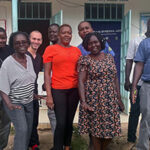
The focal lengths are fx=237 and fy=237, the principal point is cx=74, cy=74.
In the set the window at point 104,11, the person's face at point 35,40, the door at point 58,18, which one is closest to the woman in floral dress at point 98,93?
the person's face at point 35,40

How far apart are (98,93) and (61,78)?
49 centimetres

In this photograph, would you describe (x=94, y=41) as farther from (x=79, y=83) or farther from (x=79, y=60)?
(x=79, y=83)

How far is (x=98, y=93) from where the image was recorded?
2.80 meters

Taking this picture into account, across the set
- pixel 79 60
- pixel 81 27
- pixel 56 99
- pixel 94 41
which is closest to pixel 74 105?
pixel 56 99

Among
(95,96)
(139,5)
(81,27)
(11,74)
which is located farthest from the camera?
(139,5)

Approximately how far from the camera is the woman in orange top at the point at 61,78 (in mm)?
2902

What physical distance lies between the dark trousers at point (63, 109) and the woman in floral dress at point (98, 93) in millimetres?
213

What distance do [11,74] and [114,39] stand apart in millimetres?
4255

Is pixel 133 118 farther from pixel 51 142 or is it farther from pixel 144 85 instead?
pixel 51 142

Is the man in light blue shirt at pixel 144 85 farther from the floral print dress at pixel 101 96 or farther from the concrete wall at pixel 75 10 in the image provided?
the concrete wall at pixel 75 10

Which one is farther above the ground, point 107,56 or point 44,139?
point 107,56

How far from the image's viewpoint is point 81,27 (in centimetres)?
332

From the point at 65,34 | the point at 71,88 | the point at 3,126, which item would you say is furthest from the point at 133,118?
the point at 3,126

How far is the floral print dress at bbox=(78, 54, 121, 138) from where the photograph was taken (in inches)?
110
